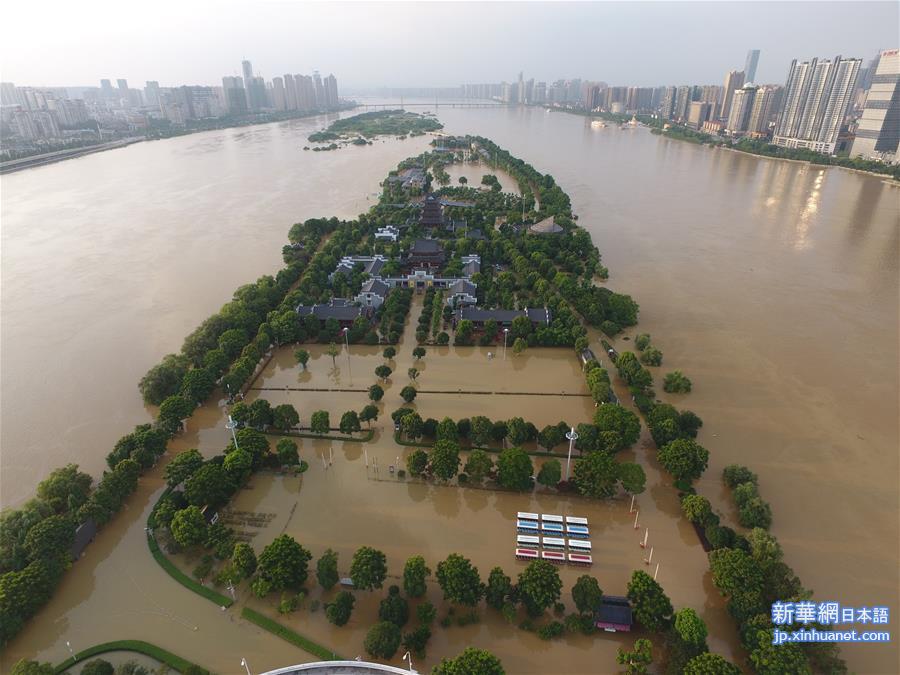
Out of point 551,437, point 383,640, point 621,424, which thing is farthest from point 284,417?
point 621,424

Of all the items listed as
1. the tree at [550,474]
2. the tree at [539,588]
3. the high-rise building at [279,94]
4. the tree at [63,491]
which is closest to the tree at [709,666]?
the tree at [539,588]

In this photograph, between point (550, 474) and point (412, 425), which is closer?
point (550, 474)

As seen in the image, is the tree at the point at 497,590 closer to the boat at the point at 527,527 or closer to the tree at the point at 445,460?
the boat at the point at 527,527

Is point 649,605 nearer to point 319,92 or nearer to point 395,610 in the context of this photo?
point 395,610

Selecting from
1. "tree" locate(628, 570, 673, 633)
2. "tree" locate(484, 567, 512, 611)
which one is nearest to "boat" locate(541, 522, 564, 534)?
"tree" locate(484, 567, 512, 611)

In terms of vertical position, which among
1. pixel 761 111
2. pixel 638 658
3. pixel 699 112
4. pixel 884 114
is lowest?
pixel 638 658

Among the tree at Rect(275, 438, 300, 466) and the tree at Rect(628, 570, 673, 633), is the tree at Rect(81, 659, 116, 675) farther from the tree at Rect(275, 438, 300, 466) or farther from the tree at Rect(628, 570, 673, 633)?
the tree at Rect(628, 570, 673, 633)
